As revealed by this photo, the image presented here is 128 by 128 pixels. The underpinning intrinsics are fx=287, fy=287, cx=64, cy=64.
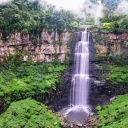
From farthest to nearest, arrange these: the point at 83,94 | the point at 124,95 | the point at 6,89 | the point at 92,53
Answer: the point at 92,53 → the point at 83,94 → the point at 124,95 → the point at 6,89

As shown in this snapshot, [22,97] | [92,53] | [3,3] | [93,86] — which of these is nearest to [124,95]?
[93,86]

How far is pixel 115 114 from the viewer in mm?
32219

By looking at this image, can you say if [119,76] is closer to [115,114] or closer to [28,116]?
[115,114]

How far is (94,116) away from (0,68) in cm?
1402

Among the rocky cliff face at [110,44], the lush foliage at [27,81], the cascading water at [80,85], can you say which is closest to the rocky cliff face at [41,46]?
the lush foliage at [27,81]

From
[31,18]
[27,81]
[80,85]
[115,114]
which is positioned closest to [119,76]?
[80,85]

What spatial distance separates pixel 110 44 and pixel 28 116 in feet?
62.7

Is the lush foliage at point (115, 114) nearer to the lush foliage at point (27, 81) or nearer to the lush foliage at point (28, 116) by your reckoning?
the lush foliage at point (28, 116)

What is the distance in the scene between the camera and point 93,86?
3991 centimetres

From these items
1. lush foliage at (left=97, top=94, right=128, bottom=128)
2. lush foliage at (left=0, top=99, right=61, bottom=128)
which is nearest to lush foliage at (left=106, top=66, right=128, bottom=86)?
lush foliage at (left=97, top=94, right=128, bottom=128)

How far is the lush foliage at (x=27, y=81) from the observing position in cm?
3428

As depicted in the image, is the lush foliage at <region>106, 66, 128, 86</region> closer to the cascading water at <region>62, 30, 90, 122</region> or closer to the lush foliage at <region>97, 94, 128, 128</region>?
the lush foliage at <region>97, 94, 128, 128</region>

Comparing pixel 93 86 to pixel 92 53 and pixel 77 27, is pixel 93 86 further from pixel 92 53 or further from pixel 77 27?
pixel 77 27

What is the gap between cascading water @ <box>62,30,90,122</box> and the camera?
120 feet
